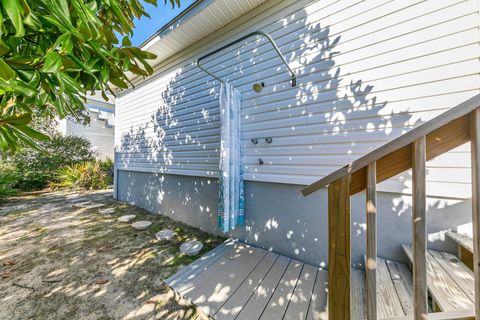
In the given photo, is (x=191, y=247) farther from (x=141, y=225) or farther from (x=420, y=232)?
(x=420, y=232)

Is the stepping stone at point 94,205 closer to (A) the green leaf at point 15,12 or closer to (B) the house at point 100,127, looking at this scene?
(A) the green leaf at point 15,12

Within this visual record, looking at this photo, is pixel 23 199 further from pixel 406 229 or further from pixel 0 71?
pixel 406 229

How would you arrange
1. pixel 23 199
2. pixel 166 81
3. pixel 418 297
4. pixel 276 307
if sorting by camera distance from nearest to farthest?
pixel 418 297 < pixel 276 307 < pixel 166 81 < pixel 23 199

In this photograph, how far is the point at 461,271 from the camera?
1.45 m

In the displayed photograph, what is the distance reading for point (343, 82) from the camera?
2.18 metres

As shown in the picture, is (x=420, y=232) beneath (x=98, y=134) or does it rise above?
beneath

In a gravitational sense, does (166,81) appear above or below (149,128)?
above

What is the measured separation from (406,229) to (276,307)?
1.54 meters

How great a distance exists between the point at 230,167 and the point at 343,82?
6.01 feet

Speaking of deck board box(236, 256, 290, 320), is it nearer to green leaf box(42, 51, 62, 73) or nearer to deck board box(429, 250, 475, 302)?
deck board box(429, 250, 475, 302)

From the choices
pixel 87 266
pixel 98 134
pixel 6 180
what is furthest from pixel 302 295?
pixel 98 134

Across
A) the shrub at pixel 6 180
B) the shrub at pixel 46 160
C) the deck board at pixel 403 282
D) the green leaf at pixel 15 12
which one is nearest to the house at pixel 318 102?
the deck board at pixel 403 282

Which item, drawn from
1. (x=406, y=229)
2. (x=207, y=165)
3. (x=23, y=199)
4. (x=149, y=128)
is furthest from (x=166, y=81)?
(x=23, y=199)

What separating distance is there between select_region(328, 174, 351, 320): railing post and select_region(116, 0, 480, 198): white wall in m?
1.51
